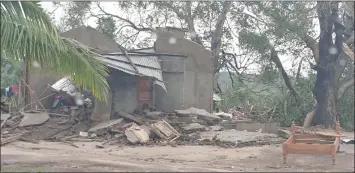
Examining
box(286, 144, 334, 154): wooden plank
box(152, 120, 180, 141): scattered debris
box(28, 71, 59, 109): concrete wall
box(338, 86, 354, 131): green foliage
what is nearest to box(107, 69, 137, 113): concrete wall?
box(152, 120, 180, 141): scattered debris

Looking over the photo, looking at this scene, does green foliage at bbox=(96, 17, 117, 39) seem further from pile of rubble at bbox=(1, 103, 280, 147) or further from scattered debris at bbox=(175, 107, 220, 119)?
scattered debris at bbox=(175, 107, 220, 119)

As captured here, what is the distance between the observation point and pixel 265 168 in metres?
9.77

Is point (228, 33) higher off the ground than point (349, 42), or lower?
higher

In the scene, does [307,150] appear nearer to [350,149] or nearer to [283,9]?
[350,149]

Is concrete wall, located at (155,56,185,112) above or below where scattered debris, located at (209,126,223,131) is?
above

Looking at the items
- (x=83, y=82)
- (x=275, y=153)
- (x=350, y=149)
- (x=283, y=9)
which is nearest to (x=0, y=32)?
(x=83, y=82)

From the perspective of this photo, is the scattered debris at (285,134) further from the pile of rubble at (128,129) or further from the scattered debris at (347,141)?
the scattered debris at (347,141)

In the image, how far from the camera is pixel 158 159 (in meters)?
11.1

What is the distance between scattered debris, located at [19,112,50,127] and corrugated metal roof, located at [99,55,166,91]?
114 inches

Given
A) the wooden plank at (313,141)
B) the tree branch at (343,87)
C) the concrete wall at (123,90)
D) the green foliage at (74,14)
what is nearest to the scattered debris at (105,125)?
the concrete wall at (123,90)

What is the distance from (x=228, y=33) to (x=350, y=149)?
48.1ft

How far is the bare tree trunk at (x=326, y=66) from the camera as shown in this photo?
1603 cm

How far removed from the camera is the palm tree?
22.3ft

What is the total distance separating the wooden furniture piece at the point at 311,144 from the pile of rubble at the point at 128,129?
3368 mm
